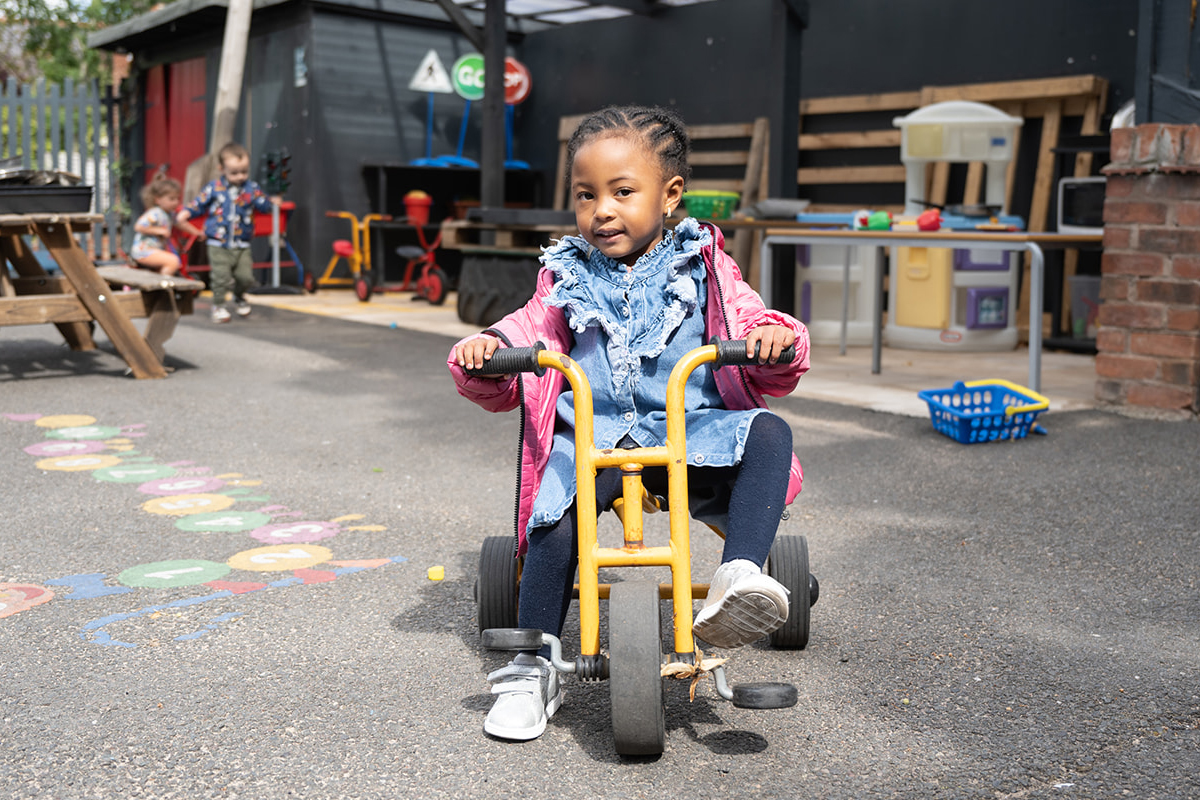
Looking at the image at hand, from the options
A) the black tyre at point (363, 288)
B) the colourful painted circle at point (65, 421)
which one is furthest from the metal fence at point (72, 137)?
the colourful painted circle at point (65, 421)

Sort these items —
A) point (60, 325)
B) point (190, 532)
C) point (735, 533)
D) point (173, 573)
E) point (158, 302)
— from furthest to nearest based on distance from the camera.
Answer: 1. point (60, 325)
2. point (158, 302)
3. point (190, 532)
4. point (173, 573)
5. point (735, 533)

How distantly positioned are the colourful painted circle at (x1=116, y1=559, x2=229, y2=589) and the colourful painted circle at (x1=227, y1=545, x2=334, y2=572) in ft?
0.22

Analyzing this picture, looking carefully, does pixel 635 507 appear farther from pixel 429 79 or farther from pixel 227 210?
pixel 429 79

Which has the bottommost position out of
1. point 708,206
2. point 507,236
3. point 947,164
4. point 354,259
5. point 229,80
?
point 354,259

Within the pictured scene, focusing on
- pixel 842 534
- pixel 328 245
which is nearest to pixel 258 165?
pixel 328 245

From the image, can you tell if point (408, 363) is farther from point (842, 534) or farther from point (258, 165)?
point (258, 165)

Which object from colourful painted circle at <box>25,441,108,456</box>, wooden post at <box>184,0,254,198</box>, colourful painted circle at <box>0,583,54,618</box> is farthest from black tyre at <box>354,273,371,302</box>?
colourful painted circle at <box>0,583,54,618</box>

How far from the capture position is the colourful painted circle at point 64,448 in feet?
16.8

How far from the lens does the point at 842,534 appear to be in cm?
393

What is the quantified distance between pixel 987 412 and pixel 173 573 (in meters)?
3.41

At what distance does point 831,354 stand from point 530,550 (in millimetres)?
6356

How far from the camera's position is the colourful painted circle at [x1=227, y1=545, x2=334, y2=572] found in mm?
3518

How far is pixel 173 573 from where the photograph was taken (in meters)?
3.45

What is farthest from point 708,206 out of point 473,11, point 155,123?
point 155,123
